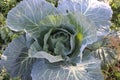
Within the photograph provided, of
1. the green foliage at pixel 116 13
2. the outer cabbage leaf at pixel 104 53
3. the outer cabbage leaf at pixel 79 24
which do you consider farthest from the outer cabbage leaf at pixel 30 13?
the green foliage at pixel 116 13

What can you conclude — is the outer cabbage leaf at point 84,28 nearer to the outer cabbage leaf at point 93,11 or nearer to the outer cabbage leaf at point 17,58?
the outer cabbage leaf at point 93,11

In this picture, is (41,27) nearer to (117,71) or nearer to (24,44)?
(24,44)

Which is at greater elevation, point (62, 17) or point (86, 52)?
point (62, 17)

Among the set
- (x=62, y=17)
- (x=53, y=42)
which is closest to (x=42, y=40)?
(x=53, y=42)

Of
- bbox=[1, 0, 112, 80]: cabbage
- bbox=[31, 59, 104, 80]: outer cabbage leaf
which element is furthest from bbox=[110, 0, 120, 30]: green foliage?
bbox=[31, 59, 104, 80]: outer cabbage leaf

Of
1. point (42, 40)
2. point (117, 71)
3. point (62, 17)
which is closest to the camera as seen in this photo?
point (62, 17)
